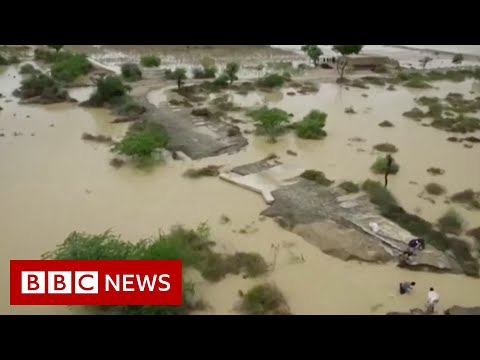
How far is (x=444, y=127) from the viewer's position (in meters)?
20.7

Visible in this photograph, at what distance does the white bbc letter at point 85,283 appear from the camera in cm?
846

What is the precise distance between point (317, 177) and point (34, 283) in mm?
9090

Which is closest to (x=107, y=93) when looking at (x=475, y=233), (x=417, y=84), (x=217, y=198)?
(x=217, y=198)

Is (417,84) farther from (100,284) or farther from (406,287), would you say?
(100,284)

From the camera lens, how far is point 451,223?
41.0 feet

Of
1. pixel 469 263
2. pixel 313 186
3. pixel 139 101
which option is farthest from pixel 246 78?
pixel 469 263

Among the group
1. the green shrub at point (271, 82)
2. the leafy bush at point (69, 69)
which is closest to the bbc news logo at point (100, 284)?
the leafy bush at point (69, 69)

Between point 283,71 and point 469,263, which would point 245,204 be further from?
point 283,71

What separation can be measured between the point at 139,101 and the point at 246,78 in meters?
9.29

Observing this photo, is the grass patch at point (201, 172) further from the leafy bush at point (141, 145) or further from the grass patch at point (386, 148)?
the grass patch at point (386, 148)

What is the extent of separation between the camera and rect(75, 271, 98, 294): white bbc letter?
846 centimetres

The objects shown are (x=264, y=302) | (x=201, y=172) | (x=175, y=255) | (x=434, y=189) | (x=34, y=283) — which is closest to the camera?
(x=34, y=283)

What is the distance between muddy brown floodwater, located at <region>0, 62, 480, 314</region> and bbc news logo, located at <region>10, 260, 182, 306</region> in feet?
1.90

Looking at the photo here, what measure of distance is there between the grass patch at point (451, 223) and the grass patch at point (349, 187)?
99.3 inches
